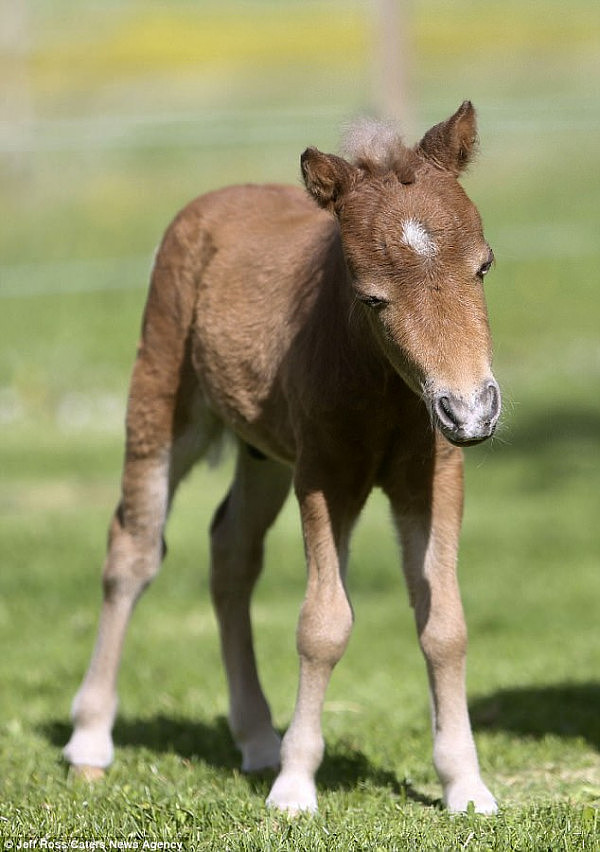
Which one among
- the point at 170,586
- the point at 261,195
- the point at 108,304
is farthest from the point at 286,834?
the point at 108,304

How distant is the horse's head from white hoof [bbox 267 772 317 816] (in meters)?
1.37

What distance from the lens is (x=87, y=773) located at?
546 cm

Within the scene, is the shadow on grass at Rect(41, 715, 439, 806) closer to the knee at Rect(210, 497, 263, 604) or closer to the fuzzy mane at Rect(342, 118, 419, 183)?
the knee at Rect(210, 497, 263, 604)

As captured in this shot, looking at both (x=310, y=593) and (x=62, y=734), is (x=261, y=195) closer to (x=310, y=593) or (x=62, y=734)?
(x=310, y=593)

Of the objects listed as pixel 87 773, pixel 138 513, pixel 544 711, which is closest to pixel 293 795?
pixel 87 773

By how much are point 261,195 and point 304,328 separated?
1.33m

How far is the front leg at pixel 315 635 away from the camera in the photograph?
4645 mm

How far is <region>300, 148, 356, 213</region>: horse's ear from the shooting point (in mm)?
4285

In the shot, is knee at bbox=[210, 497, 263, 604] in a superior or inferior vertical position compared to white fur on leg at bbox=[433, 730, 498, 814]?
superior

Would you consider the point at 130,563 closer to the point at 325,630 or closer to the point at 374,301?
the point at 325,630

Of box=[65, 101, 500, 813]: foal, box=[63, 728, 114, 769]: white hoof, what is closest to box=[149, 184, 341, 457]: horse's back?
box=[65, 101, 500, 813]: foal

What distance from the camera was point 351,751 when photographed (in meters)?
5.63

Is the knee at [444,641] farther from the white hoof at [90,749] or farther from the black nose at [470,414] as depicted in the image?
the white hoof at [90,749]

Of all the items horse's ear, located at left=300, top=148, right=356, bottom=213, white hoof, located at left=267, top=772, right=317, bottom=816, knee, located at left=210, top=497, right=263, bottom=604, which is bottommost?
white hoof, located at left=267, top=772, right=317, bottom=816
